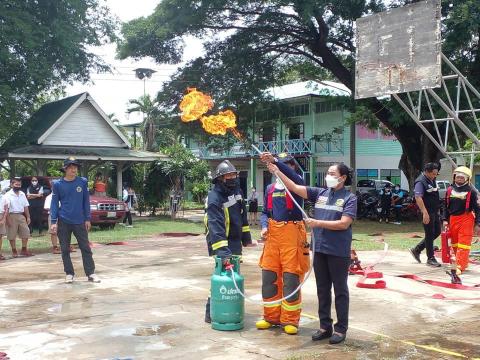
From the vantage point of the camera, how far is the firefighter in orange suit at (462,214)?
29.1ft

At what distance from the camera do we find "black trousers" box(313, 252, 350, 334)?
5250 millimetres

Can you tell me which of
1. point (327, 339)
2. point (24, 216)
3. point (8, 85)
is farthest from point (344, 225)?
point (8, 85)

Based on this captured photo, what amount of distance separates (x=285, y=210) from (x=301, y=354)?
146cm

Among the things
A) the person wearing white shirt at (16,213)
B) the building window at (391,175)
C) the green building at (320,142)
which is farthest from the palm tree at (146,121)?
the person wearing white shirt at (16,213)

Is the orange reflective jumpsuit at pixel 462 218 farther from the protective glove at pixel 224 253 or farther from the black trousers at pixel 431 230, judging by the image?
the protective glove at pixel 224 253

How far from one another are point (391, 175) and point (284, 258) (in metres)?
32.4

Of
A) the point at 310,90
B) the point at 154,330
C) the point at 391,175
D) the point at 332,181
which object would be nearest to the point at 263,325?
the point at 154,330

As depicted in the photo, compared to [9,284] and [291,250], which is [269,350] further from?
[9,284]

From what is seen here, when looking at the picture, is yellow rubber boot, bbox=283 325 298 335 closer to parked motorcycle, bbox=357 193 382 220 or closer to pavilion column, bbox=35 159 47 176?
parked motorcycle, bbox=357 193 382 220

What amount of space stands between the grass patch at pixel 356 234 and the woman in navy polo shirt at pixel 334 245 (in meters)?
7.81

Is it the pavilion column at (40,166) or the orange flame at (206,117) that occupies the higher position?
the orange flame at (206,117)

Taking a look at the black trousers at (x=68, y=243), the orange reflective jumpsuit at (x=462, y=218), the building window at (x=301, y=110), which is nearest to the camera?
the black trousers at (x=68, y=243)

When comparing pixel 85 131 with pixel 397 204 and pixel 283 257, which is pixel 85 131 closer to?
pixel 397 204

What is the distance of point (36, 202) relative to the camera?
57.1 ft
